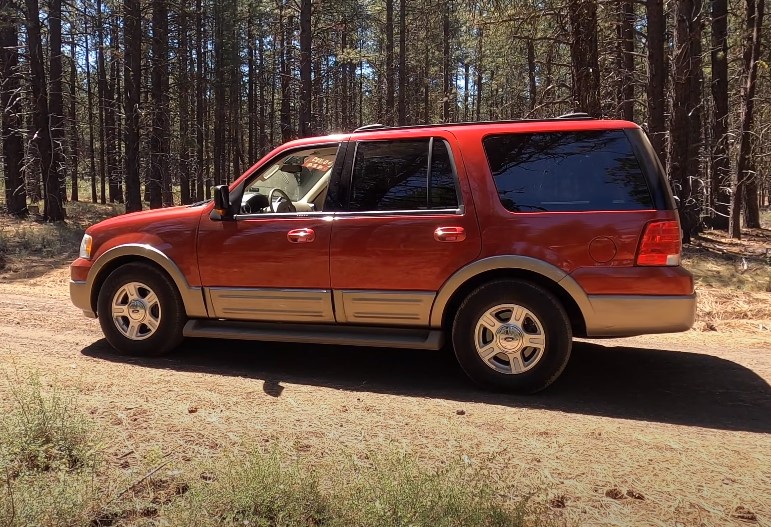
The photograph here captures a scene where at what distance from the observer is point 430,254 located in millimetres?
4488

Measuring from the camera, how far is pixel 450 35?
27.6m

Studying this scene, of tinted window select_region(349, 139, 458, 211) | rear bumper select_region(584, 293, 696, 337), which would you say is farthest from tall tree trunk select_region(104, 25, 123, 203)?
rear bumper select_region(584, 293, 696, 337)

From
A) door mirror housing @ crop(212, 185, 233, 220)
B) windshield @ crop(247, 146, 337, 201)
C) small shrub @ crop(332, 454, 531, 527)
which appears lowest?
small shrub @ crop(332, 454, 531, 527)

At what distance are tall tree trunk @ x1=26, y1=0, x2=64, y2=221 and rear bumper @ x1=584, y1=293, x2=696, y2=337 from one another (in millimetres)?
17566

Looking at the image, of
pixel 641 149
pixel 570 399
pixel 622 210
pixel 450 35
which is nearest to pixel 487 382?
pixel 570 399

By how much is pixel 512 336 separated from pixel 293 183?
278 centimetres

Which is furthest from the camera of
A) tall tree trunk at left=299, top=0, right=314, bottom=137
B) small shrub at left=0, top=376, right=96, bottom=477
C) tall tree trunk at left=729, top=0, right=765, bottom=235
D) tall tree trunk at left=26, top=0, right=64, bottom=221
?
tall tree trunk at left=299, top=0, right=314, bottom=137

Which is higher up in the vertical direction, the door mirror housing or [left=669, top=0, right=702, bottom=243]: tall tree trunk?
[left=669, top=0, right=702, bottom=243]: tall tree trunk

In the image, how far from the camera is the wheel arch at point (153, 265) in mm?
5137

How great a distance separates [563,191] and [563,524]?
2.48 meters

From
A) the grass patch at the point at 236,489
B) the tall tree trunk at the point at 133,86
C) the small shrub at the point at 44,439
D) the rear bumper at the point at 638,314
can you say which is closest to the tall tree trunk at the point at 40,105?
the tall tree trunk at the point at 133,86

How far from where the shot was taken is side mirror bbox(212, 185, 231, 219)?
4.95 meters

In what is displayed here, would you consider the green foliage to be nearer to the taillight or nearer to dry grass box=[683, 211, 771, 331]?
the taillight

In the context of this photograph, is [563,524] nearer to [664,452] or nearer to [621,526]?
[621,526]
